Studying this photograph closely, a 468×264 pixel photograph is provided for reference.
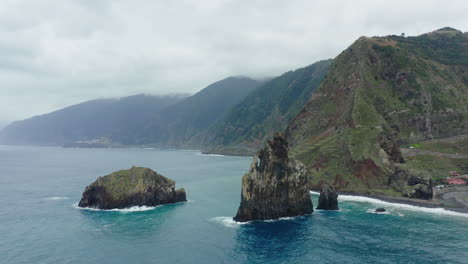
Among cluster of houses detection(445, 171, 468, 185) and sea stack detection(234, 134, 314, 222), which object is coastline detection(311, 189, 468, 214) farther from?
sea stack detection(234, 134, 314, 222)

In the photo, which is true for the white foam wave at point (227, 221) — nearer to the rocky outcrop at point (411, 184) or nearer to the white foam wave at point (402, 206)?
the white foam wave at point (402, 206)

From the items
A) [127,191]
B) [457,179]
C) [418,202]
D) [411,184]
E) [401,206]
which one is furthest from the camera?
[457,179]

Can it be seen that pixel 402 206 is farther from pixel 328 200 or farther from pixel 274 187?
pixel 274 187

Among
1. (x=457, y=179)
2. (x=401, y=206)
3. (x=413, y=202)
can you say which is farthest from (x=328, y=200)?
(x=457, y=179)

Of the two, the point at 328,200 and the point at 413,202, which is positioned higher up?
the point at 328,200

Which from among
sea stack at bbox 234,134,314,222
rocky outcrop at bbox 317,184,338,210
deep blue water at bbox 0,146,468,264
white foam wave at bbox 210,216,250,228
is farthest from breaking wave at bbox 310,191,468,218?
white foam wave at bbox 210,216,250,228

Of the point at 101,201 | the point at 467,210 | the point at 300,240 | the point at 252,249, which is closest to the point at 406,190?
the point at 467,210
